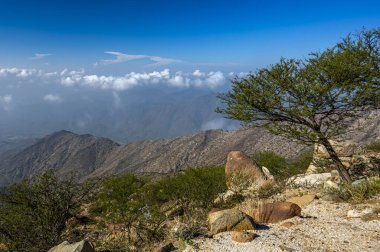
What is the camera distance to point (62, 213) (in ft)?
63.2

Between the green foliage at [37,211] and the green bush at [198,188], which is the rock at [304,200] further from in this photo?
the green foliage at [37,211]

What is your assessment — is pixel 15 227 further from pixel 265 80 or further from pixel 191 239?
pixel 265 80

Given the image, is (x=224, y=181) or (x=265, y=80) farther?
(x=224, y=181)

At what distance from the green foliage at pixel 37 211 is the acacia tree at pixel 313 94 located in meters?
11.8

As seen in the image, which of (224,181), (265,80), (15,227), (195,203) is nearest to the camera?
(15,227)

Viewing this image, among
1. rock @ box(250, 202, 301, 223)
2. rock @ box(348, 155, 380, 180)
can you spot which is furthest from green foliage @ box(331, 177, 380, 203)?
rock @ box(348, 155, 380, 180)

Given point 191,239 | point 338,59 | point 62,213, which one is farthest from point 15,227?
point 338,59

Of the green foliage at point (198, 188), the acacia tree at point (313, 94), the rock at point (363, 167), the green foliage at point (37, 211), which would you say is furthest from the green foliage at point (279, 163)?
the green foliage at point (37, 211)

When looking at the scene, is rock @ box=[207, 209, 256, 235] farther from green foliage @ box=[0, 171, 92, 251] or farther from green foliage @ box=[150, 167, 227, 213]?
green foliage @ box=[150, 167, 227, 213]

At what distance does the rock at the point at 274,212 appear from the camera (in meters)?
12.5

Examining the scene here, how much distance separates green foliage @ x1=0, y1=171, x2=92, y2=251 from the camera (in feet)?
54.8

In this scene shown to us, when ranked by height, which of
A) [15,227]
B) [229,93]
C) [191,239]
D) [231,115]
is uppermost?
[229,93]

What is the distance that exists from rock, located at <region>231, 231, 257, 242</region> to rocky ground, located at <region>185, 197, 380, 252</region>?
0.13 metres

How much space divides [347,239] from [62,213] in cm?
1573
